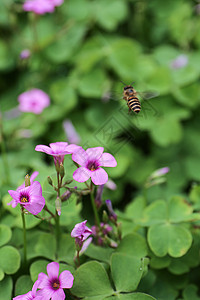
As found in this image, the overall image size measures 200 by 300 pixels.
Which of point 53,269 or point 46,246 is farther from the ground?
point 46,246

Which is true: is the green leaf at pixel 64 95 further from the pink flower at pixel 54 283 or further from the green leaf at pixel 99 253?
the pink flower at pixel 54 283

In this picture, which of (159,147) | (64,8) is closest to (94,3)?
(64,8)

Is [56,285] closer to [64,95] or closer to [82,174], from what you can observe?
[82,174]

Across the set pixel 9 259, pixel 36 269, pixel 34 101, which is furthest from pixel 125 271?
pixel 34 101

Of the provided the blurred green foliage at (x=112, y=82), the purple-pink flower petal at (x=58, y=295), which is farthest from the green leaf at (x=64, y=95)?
the purple-pink flower petal at (x=58, y=295)

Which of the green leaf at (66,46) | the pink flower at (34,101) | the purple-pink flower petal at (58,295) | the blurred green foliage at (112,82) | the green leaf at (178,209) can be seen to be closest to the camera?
the purple-pink flower petal at (58,295)

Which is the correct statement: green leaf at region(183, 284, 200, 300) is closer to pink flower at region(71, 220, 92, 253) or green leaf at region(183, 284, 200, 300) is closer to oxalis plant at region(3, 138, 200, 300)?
oxalis plant at region(3, 138, 200, 300)

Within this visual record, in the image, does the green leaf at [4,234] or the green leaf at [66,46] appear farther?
the green leaf at [66,46]
